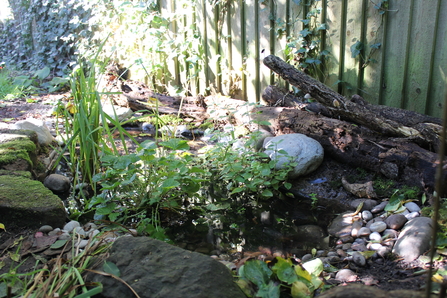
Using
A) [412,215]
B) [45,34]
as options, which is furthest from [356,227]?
[45,34]

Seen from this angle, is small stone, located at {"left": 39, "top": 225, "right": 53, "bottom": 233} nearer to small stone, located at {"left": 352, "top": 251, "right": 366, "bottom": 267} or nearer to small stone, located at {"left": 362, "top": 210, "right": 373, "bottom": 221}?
small stone, located at {"left": 352, "top": 251, "right": 366, "bottom": 267}

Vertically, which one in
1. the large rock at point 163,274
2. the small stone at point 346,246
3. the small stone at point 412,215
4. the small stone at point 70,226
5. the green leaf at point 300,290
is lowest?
the small stone at point 346,246

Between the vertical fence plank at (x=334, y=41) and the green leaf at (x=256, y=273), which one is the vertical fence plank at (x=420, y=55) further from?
the green leaf at (x=256, y=273)

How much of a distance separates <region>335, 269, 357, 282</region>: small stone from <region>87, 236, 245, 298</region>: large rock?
55 centimetres

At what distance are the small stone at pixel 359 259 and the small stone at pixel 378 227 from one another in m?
0.37

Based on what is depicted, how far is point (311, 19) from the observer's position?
385cm

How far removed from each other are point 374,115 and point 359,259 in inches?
57.5

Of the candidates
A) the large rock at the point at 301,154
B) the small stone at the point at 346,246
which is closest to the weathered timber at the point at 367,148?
the large rock at the point at 301,154

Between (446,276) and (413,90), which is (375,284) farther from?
(413,90)

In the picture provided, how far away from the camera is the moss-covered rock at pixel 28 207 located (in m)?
1.89

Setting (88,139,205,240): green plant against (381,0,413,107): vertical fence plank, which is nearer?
(88,139,205,240): green plant

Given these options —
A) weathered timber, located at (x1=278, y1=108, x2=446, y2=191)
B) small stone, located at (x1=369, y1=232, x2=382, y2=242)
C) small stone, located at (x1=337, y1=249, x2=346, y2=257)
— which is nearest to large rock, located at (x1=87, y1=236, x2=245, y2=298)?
small stone, located at (x1=337, y1=249, x2=346, y2=257)

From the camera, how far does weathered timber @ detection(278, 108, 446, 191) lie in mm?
2510

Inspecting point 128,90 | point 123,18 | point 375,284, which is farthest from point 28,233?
point 123,18
